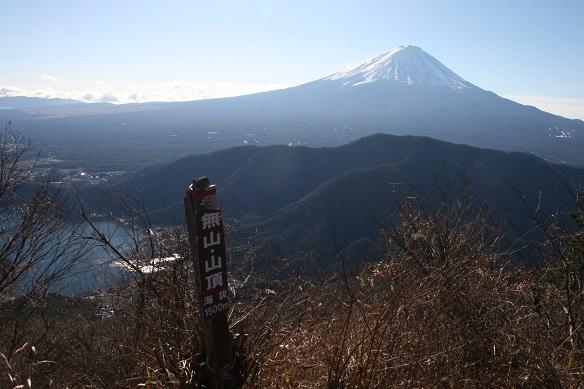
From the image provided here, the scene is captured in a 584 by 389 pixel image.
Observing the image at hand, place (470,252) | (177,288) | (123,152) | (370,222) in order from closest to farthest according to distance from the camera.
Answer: (177,288), (470,252), (370,222), (123,152)

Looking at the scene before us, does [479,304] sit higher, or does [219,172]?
[479,304]

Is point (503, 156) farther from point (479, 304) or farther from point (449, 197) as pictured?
point (479, 304)

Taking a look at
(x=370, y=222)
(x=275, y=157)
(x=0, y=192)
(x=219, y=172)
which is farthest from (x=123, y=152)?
(x=0, y=192)

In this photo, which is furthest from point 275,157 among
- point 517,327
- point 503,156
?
point 517,327

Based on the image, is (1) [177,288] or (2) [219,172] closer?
(1) [177,288]

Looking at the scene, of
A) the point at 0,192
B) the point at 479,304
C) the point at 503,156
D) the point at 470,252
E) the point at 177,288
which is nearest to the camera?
the point at 177,288

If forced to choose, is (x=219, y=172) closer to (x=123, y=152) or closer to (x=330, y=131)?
(x=123, y=152)
